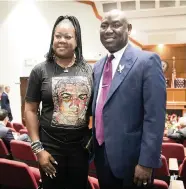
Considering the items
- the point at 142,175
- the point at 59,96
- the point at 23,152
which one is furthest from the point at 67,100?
the point at 23,152

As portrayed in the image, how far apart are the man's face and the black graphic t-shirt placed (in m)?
0.27

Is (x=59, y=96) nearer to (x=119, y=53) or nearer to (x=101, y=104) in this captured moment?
(x=101, y=104)

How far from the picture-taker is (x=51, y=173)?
5.13ft

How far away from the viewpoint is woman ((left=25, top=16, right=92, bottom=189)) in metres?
1.56

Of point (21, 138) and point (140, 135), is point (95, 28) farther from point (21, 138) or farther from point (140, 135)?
point (140, 135)

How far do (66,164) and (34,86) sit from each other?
0.51 m

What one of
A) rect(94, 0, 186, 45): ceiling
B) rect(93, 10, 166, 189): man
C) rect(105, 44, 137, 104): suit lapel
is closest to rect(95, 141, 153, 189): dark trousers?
rect(93, 10, 166, 189): man

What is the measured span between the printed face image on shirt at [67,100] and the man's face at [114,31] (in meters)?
0.29

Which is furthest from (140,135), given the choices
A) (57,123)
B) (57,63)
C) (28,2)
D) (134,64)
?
(28,2)

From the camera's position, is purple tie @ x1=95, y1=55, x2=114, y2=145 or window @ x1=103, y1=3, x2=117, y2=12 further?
window @ x1=103, y1=3, x2=117, y2=12

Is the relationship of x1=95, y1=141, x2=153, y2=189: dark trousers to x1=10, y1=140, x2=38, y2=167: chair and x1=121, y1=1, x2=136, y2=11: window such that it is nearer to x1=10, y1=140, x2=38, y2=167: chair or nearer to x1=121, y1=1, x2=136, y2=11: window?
x1=10, y1=140, x2=38, y2=167: chair

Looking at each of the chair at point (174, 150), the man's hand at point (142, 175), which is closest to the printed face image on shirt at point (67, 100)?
the man's hand at point (142, 175)

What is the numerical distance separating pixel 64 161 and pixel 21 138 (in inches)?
95.6

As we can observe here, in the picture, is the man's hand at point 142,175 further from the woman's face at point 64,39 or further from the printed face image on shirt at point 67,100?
the woman's face at point 64,39
